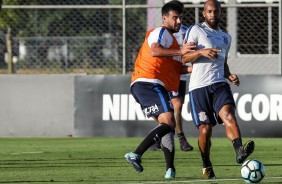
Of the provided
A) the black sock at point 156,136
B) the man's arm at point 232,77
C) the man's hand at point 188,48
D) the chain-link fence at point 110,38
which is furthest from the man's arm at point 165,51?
the chain-link fence at point 110,38

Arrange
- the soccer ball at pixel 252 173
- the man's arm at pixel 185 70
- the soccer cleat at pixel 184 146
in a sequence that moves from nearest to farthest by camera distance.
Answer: the soccer ball at pixel 252 173 → the man's arm at pixel 185 70 → the soccer cleat at pixel 184 146

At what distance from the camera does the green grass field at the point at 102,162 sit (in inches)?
447

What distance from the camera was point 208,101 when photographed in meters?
11.3

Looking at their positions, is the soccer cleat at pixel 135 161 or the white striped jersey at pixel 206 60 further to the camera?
the white striped jersey at pixel 206 60

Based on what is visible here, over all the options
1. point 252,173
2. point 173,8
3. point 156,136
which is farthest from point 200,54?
point 252,173

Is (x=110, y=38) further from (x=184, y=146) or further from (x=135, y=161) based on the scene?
(x=135, y=161)

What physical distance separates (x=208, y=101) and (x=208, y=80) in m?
0.23

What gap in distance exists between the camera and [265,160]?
14.0 meters

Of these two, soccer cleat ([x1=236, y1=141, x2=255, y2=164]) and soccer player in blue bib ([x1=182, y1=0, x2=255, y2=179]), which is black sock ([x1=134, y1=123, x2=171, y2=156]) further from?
soccer cleat ([x1=236, y1=141, x2=255, y2=164])

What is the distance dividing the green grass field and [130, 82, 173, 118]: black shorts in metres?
0.75

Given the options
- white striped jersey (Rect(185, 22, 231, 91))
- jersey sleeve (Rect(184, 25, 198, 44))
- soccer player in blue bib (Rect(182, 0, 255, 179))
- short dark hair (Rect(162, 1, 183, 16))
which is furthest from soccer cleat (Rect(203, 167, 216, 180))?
short dark hair (Rect(162, 1, 183, 16))

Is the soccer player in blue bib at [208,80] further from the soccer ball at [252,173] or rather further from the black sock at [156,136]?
the soccer ball at [252,173]

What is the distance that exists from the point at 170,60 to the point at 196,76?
0.59 m

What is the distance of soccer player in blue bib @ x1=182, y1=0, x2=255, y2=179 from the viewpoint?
1120cm
